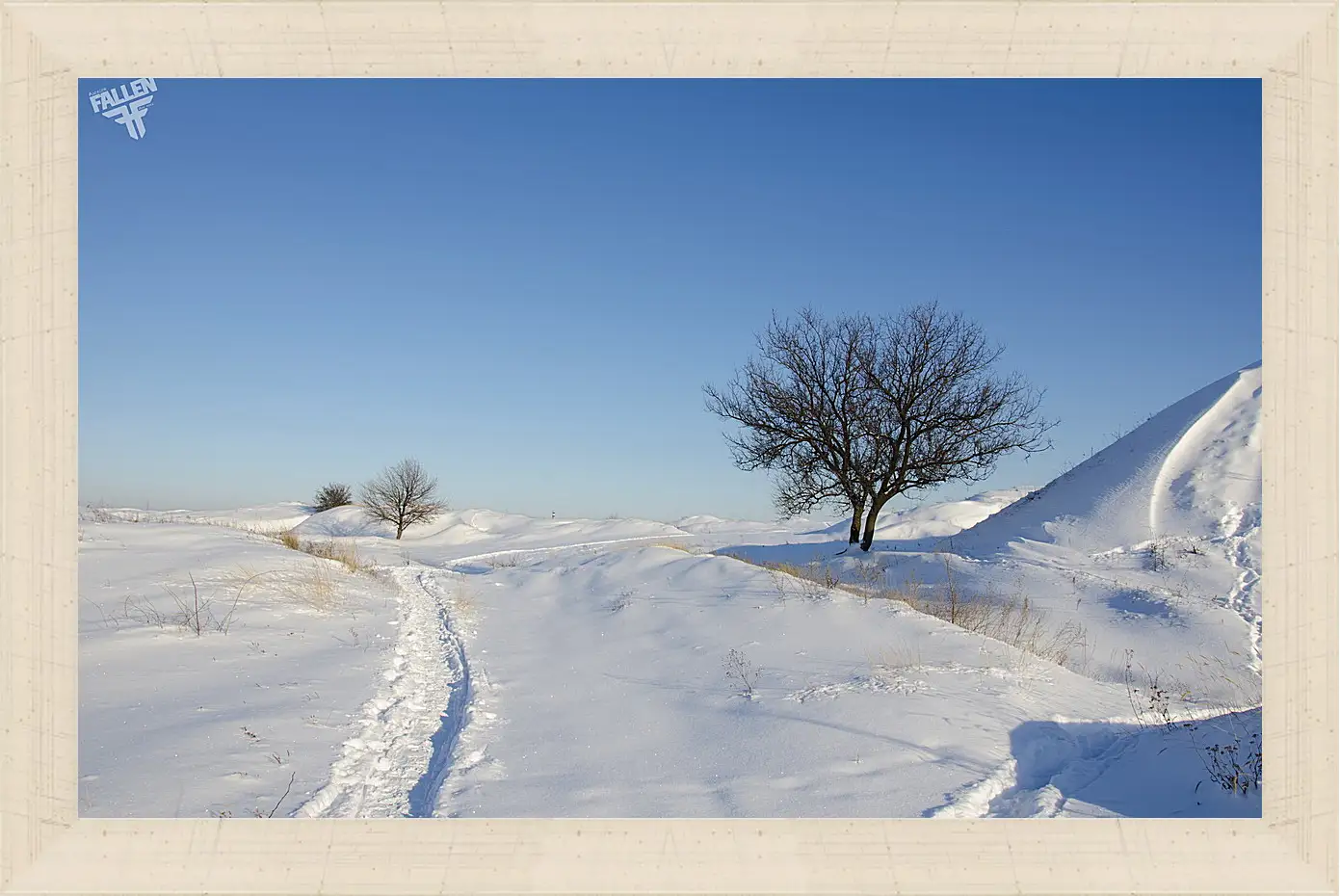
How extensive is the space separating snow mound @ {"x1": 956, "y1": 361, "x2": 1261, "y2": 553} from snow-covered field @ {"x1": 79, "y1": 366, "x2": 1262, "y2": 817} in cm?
9

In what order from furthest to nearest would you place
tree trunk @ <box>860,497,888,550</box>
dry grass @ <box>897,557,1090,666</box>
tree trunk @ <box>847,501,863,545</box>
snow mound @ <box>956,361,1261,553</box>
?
tree trunk @ <box>847,501,863,545</box>
tree trunk @ <box>860,497,888,550</box>
snow mound @ <box>956,361,1261,553</box>
dry grass @ <box>897,557,1090,666</box>

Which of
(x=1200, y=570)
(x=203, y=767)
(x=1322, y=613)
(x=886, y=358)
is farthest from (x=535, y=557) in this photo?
(x=1322, y=613)

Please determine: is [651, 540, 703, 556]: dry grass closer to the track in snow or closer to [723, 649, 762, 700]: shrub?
the track in snow

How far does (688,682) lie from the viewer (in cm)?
601

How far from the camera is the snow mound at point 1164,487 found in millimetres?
13836

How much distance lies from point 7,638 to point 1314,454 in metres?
7.00

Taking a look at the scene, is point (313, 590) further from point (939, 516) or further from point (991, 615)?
point (939, 516)

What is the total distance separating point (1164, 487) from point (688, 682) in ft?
45.2

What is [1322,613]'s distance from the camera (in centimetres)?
362

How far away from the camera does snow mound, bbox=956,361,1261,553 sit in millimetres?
13836

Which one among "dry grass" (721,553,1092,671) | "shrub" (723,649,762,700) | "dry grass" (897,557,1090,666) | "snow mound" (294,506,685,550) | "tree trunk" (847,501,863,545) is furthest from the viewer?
"snow mound" (294,506,685,550)

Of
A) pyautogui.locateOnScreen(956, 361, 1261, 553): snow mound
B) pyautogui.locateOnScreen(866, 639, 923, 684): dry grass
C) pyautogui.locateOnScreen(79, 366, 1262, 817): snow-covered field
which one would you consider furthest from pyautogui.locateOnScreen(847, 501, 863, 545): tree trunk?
pyautogui.locateOnScreen(866, 639, 923, 684): dry grass

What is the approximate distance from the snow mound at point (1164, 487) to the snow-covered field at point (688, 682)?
0.09 m

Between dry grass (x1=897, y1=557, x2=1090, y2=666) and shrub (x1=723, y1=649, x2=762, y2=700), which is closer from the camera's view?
shrub (x1=723, y1=649, x2=762, y2=700)
